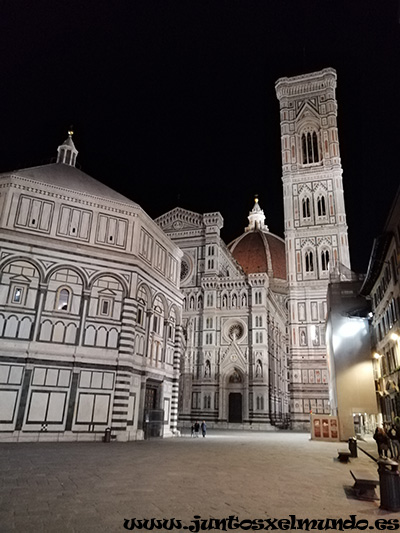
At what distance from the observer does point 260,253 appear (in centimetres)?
7462

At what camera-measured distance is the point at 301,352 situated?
45219 mm

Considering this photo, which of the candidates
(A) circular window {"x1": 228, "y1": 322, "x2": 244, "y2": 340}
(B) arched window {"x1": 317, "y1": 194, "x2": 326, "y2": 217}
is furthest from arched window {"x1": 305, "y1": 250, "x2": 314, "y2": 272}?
(A) circular window {"x1": 228, "y1": 322, "x2": 244, "y2": 340}

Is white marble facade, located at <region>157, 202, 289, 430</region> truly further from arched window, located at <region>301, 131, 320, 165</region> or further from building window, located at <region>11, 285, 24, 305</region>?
building window, located at <region>11, 285, 24, 305</region>

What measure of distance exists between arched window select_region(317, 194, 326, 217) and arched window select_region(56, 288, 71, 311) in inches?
1499

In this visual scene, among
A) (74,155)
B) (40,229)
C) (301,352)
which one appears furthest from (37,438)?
(301,352)

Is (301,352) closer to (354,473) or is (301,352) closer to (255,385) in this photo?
(255,385)

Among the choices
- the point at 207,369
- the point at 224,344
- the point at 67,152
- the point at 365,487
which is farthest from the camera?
the point at 224,344

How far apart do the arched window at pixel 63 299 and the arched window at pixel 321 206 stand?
38075mm

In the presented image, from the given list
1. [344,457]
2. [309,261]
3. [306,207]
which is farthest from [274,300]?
[344,457]

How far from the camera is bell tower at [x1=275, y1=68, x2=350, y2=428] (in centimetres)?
4425

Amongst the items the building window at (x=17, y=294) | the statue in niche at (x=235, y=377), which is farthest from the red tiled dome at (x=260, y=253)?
the building window at (x=17, y=294)

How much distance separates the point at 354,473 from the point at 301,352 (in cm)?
3782

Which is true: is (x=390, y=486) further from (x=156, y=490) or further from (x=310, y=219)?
(x=310, y=219)

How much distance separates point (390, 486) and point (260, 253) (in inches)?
2678
